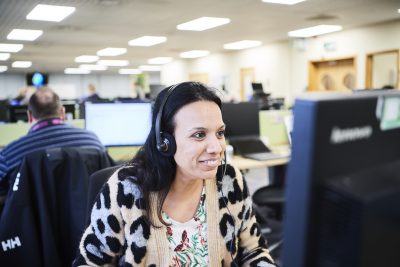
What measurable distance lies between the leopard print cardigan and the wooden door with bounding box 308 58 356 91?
7490mm

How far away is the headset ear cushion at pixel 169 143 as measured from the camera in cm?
109

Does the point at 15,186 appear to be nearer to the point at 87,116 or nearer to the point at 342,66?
the point at 87,116

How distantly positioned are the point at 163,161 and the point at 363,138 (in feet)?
2.50

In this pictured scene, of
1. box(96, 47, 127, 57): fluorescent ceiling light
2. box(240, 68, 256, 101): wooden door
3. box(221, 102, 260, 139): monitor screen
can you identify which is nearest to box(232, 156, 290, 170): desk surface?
box(221, 102, 260, 139): monitor screen

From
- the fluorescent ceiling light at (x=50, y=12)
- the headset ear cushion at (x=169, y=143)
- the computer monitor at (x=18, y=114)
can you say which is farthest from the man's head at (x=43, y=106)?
the fluorescent ceiling light at (x=50, y=12)

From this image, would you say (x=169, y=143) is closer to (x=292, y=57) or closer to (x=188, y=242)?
(x=188, y=242)

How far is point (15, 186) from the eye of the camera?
1.61 meters

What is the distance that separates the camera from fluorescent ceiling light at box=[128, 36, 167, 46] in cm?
869

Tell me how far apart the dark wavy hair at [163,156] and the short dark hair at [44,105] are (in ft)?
3.86

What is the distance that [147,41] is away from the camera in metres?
9.16

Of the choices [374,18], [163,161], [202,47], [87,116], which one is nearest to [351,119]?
[163,161]

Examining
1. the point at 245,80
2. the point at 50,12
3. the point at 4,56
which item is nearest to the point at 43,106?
the point at 50,12

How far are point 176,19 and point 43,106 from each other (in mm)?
4752

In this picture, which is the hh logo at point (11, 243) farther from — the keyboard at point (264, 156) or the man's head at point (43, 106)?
the keyboard at point (264, 156)
